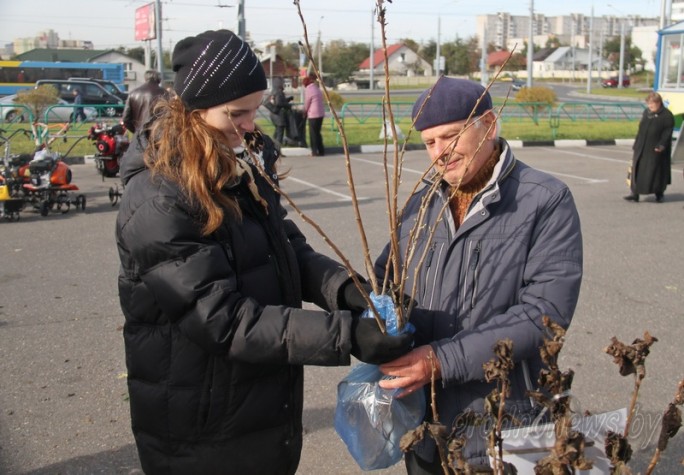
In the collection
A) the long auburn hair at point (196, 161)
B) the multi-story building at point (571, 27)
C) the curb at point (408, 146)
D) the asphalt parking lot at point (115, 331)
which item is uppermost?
the multi-story building at point (571, 27)

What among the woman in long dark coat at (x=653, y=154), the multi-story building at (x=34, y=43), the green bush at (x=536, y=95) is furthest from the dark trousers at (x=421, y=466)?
the multi-story building at (x=34, y=43)

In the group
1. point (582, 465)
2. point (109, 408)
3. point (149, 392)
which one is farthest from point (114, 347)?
point (582, 465)

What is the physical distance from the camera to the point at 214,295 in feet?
Answer: 5.93

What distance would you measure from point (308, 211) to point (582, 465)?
841cm

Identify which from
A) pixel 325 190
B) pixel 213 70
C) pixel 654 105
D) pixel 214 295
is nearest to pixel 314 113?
pixel 325 190

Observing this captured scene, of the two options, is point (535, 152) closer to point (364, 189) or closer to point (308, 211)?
point (364, 189)

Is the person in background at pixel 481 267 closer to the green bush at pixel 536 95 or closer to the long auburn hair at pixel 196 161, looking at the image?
the long auburn hair at pixel 196 161

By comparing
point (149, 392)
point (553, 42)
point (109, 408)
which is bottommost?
point (109, 408)

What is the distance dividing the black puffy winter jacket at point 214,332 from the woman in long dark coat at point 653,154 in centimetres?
927

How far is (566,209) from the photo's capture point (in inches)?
84.9

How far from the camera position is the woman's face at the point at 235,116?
196 cm

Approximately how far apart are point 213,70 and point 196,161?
0.86 ft

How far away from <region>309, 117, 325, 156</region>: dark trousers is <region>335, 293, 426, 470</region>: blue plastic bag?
14062mm

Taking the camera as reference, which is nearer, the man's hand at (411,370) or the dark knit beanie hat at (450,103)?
the man's hand at (411,370)
